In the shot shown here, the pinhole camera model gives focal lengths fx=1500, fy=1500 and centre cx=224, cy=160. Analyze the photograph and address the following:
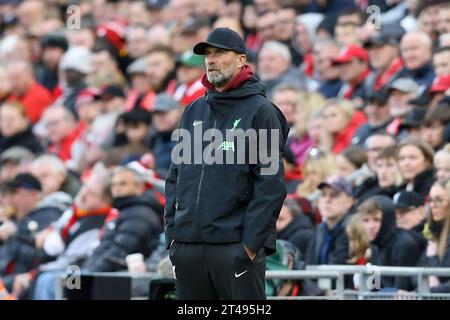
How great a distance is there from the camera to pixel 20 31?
2061cm

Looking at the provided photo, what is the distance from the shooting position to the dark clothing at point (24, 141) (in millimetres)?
17250

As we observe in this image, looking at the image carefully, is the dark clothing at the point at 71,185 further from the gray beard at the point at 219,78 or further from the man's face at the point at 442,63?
the gray beard at the point at 219,78

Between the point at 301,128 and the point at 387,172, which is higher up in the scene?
the point at 301,128

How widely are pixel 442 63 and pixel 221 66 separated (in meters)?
5.40

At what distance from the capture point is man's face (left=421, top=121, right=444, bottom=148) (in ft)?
40.2

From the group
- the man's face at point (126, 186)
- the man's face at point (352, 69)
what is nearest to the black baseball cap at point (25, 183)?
the man's face at point (126, 186)

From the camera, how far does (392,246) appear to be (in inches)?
433

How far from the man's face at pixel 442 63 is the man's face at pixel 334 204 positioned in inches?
73.4

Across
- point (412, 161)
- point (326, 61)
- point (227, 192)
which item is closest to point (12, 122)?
point (326, 61)

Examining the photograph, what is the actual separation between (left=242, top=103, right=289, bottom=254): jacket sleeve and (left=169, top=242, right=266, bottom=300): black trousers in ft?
0.32

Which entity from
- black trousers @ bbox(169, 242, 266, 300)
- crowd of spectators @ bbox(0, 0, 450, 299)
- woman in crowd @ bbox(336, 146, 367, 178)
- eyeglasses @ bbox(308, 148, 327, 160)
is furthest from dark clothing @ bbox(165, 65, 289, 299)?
eyeglasses @ bbox(308, 148, 327, 160)

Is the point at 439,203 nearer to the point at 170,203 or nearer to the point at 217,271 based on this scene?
the point at 170,203

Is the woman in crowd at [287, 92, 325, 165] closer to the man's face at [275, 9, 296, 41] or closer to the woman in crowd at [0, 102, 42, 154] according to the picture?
the man's face at [275, 9, 296, 41]
